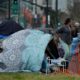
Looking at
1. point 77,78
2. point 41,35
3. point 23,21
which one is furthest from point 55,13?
point 77,78

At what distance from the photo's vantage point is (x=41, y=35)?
38.4 feet

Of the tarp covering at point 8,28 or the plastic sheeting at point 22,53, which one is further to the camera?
the tarp covering at point 8,28

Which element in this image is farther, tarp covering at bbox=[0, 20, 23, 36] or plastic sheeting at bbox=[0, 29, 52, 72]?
tarp covering at bbox=[0, 20, 23, 36]

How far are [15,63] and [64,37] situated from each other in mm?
4388

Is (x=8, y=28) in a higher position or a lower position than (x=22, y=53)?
higher

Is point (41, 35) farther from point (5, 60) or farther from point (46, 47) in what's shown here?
point (5, 60)

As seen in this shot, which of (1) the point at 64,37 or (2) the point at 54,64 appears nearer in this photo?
(2) the point at 54,64

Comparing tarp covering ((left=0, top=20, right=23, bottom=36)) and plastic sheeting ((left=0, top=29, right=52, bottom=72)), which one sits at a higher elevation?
tarp covering ((left=0, top=20, right=23, bottom=36))

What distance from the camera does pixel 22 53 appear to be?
1088cm

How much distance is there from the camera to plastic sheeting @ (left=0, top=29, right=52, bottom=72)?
10758 millimetres

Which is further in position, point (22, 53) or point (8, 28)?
point (8, 28)

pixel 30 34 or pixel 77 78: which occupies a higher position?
pixel 30 34

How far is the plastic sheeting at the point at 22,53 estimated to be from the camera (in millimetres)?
10758

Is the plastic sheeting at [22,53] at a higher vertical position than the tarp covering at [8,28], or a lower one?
lower
